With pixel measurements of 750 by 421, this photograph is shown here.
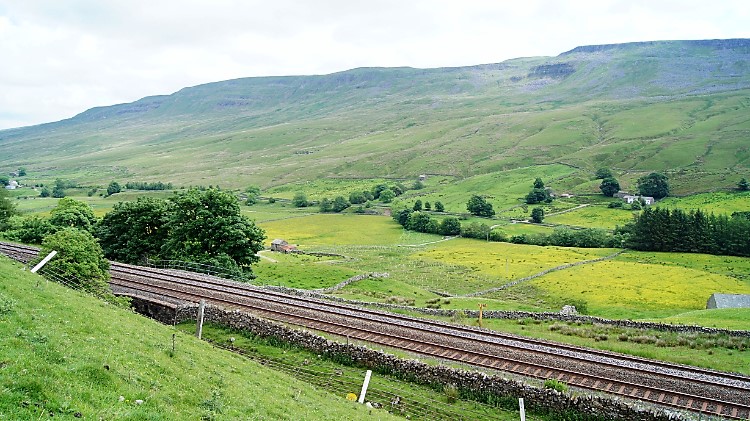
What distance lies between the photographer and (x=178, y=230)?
56.7 meters

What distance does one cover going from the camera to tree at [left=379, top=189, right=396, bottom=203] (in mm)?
189175

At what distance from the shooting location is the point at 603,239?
370 feet

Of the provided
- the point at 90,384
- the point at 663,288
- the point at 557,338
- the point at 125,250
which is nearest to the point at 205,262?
the point at 125,250

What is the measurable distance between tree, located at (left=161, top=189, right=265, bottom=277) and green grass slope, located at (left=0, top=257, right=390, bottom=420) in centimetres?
3296

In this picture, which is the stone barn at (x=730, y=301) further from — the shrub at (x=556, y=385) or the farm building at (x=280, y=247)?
the farm building at (x=280, y=247)

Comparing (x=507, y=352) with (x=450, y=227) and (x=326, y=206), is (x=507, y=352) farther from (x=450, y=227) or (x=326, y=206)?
(x=326, y=206)

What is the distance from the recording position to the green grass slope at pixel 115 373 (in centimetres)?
1105

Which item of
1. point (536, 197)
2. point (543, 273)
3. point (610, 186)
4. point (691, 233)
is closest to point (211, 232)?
point (543, 273)

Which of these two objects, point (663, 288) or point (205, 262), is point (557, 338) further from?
point (663, 288)

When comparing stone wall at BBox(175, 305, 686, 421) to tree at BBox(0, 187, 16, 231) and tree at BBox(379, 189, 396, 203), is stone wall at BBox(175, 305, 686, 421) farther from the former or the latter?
tree at BBox(379, 189, 396, 203)

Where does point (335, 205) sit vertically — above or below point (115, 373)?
below

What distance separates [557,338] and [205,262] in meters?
35.1

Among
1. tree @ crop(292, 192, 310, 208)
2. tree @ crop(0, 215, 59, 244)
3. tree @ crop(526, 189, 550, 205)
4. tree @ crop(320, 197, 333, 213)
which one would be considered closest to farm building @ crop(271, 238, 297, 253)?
tree @ crop(0, 215, 59, 244)

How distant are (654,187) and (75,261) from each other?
565ft
